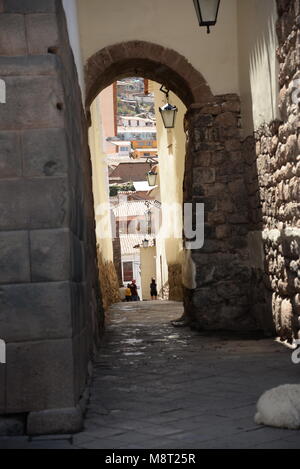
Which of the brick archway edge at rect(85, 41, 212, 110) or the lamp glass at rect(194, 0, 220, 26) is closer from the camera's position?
the lamp glass at rect(194, 0, 220, 26)

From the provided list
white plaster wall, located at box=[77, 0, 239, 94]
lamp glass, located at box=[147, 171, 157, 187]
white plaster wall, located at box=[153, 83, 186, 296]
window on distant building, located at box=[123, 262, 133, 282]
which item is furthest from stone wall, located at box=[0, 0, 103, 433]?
window on distant building, located at box=[123, 262, 133, 282]

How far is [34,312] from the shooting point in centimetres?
359

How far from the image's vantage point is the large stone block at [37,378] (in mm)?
3553

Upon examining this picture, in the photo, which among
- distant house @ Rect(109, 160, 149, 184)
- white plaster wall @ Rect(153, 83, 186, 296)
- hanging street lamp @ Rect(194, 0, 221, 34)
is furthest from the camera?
distant house @ Rect(109, 160, 149, 184)

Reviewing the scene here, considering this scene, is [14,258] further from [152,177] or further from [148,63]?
[152,177]

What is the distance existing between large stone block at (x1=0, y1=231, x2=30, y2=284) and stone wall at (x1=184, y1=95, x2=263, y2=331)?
472 cm

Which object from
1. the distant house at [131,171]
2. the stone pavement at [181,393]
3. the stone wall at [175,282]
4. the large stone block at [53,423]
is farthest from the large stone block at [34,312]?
the distant house at [131,171]

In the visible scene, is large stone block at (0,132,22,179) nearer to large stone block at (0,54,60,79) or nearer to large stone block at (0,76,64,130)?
large stone block at (0,76,64,130)

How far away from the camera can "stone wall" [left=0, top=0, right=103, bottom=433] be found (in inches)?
140

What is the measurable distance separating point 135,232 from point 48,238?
3266 cm

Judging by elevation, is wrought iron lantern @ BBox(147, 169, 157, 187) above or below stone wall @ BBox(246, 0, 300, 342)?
above

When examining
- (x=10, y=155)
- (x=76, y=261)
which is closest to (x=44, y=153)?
(x=10, y=155)

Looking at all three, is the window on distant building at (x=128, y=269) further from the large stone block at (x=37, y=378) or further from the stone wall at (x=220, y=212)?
the large stone block at (x=37, y=378)
